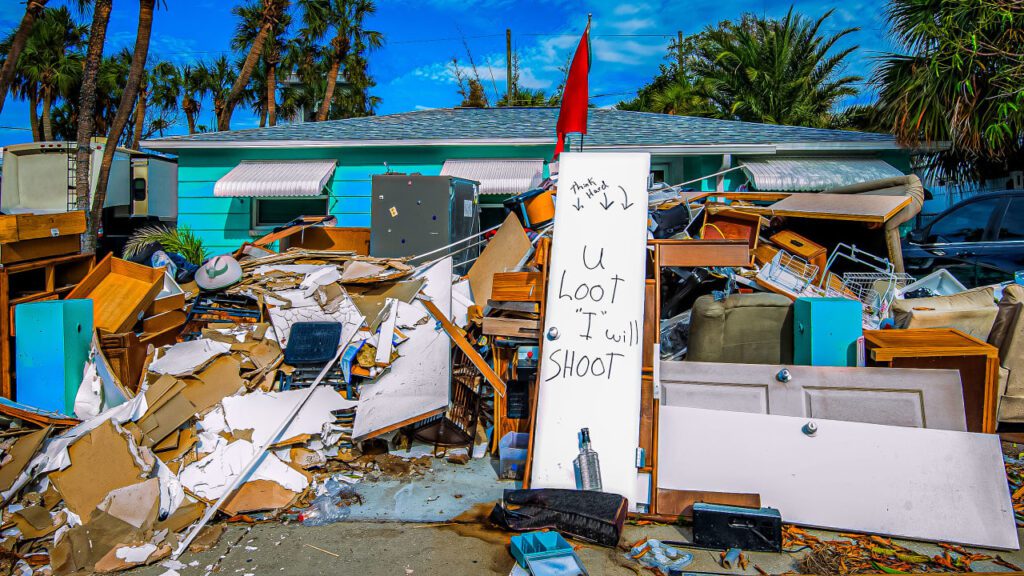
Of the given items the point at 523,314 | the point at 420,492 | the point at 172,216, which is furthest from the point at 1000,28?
the point at 172,216

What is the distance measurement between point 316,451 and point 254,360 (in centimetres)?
103

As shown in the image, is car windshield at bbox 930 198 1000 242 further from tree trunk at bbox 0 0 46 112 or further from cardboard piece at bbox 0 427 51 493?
tree trunk at bbox 0 0 46 112

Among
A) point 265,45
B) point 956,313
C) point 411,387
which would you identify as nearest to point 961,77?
point 956,313

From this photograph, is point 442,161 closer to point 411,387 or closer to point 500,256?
point 500,256

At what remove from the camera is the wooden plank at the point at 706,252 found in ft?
14.3

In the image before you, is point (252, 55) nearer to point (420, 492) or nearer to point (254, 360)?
point (254, 360)

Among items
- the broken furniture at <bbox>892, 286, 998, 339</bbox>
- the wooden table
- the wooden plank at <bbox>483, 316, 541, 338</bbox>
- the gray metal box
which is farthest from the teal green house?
the wooden table

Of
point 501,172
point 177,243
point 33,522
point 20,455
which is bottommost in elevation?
point 33,522

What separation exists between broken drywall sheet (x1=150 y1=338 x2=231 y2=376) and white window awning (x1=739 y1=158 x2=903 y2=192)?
693cm

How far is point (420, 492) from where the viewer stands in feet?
12.9

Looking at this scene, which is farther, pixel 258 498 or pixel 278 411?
pixel 278 411

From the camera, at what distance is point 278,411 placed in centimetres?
439

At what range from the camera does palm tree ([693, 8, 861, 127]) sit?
15.0 meters

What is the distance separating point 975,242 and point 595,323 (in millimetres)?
5151
